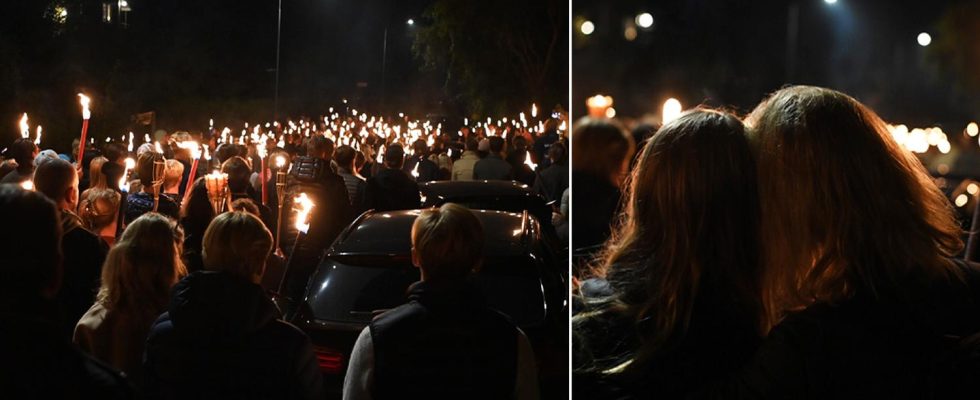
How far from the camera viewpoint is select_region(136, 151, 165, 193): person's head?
6.85 meters

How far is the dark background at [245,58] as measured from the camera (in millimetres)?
20812

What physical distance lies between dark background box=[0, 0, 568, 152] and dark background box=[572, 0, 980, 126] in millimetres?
5898

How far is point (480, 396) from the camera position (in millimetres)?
3434

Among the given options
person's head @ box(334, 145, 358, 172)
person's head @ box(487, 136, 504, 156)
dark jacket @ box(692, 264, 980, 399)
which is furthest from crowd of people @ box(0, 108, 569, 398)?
person's head @ box(487, 136, 504, 156)

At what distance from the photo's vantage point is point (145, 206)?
6746mm

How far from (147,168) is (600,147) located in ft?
17.1

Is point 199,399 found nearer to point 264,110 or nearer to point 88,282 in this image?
point 88,282

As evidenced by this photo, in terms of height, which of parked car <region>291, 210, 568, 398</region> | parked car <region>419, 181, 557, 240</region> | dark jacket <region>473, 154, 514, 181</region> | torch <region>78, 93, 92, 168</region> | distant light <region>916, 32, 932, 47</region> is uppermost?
distant light <region>916, 32, 932, 47</region>

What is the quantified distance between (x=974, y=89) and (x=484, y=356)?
3001cm

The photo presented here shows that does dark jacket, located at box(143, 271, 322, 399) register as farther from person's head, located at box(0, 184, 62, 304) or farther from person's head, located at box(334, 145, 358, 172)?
person's head, located at box(334, 145, 358, 172)

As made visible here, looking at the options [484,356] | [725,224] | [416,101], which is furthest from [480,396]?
[416,101]

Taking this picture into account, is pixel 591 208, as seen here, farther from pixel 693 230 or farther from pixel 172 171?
pixel 172 171

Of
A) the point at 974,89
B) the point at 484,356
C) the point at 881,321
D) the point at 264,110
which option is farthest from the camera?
the point at 264,110

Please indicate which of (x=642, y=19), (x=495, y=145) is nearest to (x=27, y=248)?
(x=642, y=19)
